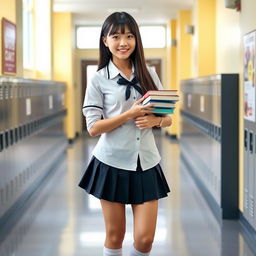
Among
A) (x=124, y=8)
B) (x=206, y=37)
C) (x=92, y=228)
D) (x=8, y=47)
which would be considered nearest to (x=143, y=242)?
(x=92, y=228)

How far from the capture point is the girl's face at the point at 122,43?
2.63 metres

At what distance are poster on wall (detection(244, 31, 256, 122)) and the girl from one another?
2.22 meters

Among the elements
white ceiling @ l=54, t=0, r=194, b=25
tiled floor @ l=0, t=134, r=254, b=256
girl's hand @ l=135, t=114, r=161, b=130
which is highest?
white ceiling @ l=54, t=0, r=194, b=25

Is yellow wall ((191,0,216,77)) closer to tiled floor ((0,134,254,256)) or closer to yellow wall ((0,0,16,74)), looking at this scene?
tiled floor ((0,134,254,256))

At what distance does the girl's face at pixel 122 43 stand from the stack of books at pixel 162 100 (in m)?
0.25

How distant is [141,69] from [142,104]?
0.21m

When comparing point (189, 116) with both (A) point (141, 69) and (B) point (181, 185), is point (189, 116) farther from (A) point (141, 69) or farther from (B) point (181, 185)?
(A) point (141, 69)

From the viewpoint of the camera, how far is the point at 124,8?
508 inches

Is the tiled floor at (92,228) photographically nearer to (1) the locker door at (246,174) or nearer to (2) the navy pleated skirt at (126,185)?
(1) the locker door at (246,174)

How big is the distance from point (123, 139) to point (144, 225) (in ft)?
1.36

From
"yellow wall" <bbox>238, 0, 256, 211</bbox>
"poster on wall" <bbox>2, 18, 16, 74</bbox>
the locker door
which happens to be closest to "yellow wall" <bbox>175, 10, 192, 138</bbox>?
"poster on wall" <bbox>2, 18, 16, 74</bbox>

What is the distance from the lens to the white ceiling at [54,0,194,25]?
39.3 feet

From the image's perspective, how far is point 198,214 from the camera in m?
5.83

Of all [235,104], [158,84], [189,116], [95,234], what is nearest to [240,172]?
[235,104]
